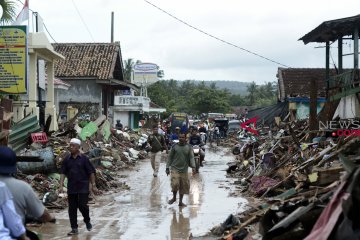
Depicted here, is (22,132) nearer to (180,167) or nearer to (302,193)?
(180,167)

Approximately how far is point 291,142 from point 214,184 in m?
2.81

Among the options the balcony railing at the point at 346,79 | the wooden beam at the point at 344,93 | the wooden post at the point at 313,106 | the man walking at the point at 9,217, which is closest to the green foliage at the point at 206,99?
the balcony railing at the point at 346,79

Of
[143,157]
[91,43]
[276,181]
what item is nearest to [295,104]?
[143,157]

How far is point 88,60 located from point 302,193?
1244 inches

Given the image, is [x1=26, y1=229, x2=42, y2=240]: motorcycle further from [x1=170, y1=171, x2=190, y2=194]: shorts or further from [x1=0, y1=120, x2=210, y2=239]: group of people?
[x1=170, y1=171, x2=190, y2=194]: shorts

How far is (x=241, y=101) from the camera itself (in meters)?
117

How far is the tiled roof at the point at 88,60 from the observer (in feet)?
123

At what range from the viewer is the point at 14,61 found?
17469 mm

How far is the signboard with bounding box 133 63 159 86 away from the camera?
6338 cm

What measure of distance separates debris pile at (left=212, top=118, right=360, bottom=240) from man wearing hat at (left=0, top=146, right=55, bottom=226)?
8.76ft

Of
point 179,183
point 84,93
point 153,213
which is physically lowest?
point 153,213

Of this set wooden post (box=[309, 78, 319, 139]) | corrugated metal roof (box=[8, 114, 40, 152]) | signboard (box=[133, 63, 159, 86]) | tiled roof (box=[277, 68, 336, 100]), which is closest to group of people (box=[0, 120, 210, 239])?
corrugated metal roof (box=[8, 114, 40, 152])

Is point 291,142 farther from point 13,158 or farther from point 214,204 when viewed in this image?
point 13,158

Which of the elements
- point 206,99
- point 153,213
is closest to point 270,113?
point 153,213
